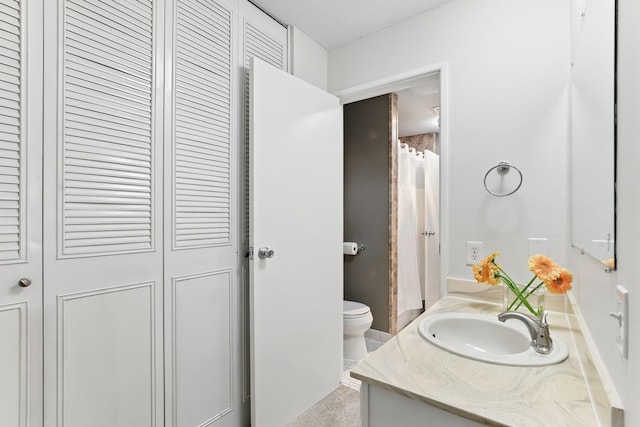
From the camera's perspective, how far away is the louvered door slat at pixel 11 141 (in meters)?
1.00

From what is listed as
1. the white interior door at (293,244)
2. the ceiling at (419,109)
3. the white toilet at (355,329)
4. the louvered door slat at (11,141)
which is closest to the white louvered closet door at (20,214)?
the louvered door slat at (11,141)

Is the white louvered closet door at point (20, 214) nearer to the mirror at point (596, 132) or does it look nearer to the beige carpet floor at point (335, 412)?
the beige carpet floor at point (335, 412)

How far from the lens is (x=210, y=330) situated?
1.58 m

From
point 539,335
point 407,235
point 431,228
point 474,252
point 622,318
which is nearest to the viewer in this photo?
point 622,318

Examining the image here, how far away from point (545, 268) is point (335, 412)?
147 centimetres

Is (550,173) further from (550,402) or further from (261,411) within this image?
(261,411)

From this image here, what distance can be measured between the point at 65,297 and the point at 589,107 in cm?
178

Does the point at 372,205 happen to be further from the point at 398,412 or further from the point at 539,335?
the point at 398,412

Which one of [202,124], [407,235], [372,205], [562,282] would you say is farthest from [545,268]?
[407,235]

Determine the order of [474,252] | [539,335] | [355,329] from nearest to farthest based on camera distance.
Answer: [539,335] < [474,252] < [355,329]

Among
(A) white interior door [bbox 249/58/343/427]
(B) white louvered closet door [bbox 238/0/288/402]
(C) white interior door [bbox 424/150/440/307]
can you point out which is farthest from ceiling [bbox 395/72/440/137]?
(B) white louvered closet door [bbox 238/0/288/402]

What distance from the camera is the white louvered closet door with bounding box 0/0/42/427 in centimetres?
100

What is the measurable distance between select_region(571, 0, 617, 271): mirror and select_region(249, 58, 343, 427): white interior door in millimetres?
1264

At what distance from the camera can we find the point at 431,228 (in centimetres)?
356
